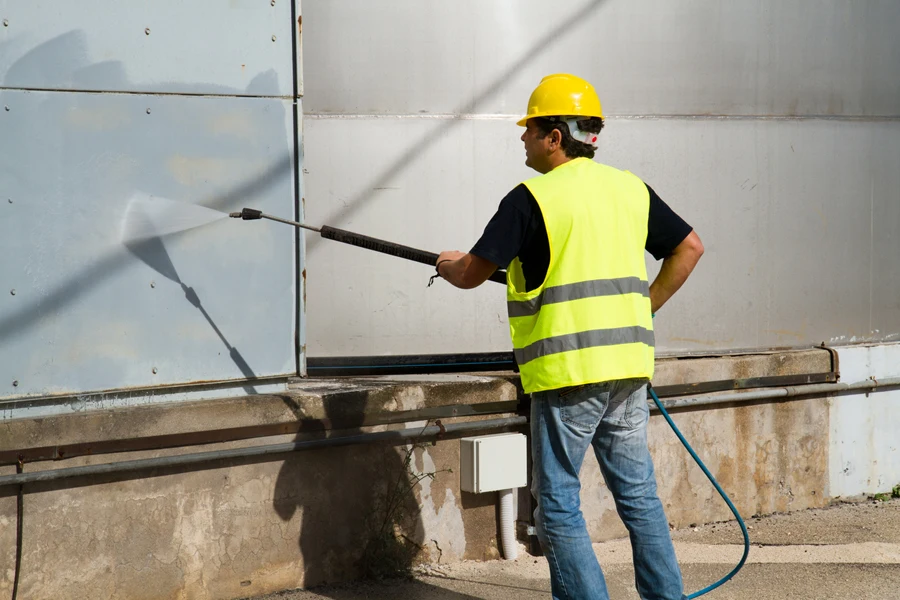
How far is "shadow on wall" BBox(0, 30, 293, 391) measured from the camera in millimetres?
3598

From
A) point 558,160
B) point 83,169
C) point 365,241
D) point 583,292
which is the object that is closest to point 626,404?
point 583,292

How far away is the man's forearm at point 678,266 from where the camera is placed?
3.60m

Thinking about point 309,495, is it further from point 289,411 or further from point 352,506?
point 289,411

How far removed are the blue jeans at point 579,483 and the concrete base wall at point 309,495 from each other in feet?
3.47

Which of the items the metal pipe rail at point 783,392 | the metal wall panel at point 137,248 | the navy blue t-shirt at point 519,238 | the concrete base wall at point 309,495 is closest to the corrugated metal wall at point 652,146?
the metal pipe rail at point 783,392

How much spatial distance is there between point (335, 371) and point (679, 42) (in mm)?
2510

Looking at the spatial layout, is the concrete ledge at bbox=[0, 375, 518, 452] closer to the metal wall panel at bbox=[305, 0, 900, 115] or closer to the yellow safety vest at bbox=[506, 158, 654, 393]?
the yellow safety vest at bbox=[506, 158, 654, 393]

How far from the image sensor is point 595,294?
3.30m

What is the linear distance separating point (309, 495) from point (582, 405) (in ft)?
4.43

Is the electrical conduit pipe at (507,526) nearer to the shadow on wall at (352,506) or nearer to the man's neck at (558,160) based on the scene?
the shadow on wall at (352,506)

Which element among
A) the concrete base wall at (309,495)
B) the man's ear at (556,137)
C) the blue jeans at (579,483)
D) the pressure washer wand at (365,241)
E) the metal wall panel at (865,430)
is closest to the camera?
the blue jeans at (579,483)

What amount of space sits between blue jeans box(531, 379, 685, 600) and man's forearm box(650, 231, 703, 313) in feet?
1.47

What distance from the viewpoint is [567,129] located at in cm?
342

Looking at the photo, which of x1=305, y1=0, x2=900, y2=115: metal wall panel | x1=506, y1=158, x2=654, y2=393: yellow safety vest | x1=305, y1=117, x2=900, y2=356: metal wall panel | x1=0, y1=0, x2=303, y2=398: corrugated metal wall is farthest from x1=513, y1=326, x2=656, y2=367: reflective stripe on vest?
x1=305, y1=0, x2=900, y2=115: metal wall panel
